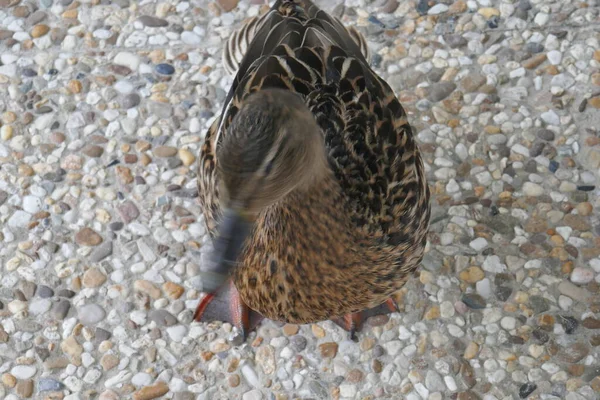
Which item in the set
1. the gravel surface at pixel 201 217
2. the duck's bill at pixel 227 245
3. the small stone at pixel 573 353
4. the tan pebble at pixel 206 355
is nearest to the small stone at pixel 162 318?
the gravel surface at pixel 201 217

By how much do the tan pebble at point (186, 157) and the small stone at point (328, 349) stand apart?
2.96 feet

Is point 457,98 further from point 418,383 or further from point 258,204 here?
point 258,204

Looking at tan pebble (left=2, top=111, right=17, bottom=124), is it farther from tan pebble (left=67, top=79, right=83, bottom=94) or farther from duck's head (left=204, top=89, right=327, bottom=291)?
duck's head (left=204, top=89, right=327, bottom=291)

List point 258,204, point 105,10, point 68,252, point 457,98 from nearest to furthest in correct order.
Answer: point 258,204, point 68,252, point 457,98, point 105,10

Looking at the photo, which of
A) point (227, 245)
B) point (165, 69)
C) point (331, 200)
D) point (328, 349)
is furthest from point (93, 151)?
point (227, 245)

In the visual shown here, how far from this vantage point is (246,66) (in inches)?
106

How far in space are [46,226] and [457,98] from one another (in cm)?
168

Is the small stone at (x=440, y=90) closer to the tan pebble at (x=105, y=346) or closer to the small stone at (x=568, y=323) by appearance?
Answer: the small stone at (x=568, y=323)

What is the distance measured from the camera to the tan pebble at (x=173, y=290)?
2871mm

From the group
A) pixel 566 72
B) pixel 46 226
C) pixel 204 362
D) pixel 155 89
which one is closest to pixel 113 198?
pixel 46 226

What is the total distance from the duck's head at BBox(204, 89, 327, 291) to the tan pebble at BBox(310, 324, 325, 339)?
92 cm

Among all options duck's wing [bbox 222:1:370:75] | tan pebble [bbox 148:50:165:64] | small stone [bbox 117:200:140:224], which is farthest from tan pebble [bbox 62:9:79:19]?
small stone [bbox 117:200:140:224]

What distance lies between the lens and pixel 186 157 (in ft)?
10.4

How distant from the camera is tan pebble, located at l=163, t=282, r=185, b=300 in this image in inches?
113
